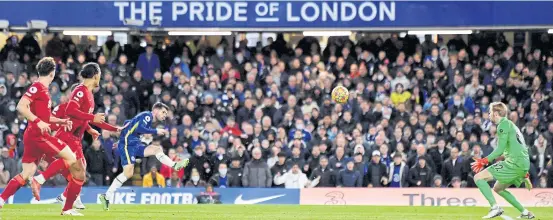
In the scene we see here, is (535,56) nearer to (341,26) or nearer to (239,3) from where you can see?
(341,26)

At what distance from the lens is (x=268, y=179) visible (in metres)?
26.0

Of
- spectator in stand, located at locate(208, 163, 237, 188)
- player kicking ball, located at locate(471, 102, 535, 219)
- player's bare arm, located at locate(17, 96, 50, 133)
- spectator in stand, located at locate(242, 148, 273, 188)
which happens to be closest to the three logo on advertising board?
spectator in stand, located at locate(242, 148, 273, 188)

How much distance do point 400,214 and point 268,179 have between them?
6123mm

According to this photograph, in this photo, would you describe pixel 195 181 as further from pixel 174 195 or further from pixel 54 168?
pixel 54 168

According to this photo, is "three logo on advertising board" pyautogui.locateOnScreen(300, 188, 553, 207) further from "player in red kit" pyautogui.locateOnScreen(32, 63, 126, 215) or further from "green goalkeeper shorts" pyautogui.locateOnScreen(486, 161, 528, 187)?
"player in red kit" pyautogui.locateOnScreen(32, 63, 126, 215)

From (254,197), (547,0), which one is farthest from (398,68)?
(254,197)

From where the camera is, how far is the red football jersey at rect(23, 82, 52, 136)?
1658cm

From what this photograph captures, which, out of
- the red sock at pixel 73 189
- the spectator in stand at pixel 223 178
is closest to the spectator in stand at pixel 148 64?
the spectator in stand at pixel 223 178

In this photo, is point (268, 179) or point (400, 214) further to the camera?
point (268, 179)

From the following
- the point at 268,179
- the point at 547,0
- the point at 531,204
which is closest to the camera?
the point at 531,204

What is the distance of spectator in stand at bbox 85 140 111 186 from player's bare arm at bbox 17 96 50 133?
10.1 meters

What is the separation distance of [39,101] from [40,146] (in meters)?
0.68

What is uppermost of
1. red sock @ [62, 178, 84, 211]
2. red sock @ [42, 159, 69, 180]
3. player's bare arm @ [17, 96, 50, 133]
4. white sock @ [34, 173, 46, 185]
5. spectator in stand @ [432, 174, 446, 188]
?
player's bare arm @ [17, 96, 50, 133]

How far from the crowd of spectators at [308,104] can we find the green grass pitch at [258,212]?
3331 mm
